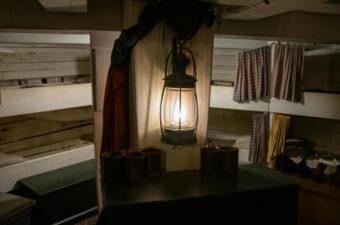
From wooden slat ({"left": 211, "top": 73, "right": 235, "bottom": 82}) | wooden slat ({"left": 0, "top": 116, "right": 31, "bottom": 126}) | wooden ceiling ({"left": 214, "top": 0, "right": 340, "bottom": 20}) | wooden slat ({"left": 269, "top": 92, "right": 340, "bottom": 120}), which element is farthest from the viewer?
wooden slat ({"left": 211, "top": 73, "right": 235, "bottom": 82})

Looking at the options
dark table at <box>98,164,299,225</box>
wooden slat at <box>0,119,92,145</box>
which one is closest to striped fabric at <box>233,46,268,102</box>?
dark table at <box>98,164,299,225</box>

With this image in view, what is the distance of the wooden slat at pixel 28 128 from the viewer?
3.46 m

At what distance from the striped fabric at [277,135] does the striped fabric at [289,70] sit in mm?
222

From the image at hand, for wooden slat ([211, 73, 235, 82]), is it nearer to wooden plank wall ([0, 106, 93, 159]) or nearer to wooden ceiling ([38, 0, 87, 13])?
wooden plank wall ([0, 106, 93, 159])

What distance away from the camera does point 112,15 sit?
2021 mm

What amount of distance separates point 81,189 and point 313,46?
282 cm

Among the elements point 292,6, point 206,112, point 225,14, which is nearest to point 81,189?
point 206,112

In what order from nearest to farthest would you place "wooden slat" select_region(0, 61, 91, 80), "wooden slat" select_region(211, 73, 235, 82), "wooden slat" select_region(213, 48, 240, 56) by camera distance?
"wooden slat" select_region(0, 61, 91, 80)
"wooden slat" select_region(213, 48, 240, 56)
"wooden slat" select_region(211, 73, 235, 82)

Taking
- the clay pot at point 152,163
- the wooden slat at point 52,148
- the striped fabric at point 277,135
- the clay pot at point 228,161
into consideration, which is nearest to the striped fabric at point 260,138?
the striped fabric at point 277,135

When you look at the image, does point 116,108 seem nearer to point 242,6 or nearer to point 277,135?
point 242,6

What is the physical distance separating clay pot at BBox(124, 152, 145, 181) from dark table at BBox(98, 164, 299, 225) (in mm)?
37

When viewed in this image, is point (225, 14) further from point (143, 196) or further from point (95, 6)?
point (143, 196)

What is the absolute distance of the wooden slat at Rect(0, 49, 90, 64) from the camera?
10.4ft

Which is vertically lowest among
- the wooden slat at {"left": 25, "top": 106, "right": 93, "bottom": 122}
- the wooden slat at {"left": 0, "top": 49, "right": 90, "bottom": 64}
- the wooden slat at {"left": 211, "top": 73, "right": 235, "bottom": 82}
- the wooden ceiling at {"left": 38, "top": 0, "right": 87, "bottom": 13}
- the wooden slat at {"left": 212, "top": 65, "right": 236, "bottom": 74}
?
the wooden slat at {"left": 25, "top": 106, "right": 93, "bottom": 122}
